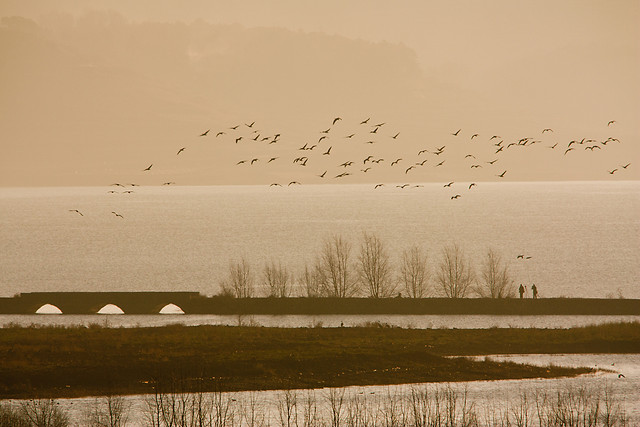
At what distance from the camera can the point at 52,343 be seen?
60.1m

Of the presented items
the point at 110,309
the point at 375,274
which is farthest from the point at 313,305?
the point at 110,309

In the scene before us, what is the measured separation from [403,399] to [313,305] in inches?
1834

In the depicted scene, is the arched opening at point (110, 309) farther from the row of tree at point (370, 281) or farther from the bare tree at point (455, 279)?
the bare tree at point (455, 279)

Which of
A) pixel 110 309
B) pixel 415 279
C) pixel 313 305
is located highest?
pixel 415 279

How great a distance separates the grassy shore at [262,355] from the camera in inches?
1991

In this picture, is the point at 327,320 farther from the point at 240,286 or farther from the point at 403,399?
the point at 403,399

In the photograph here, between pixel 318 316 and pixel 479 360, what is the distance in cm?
3188

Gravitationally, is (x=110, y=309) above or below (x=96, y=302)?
below

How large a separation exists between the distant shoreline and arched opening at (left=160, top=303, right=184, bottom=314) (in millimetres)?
708

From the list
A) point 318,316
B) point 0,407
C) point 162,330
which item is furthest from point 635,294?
point 0,407

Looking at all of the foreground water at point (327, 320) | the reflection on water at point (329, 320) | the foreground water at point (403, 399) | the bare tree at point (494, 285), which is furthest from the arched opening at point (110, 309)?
the foreground water at point (403, 399)

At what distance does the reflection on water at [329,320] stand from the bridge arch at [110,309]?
80.6 inches

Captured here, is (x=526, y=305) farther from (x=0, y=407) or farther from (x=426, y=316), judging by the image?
(x=0, y=407)

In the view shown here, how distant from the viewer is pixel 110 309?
298 feet
